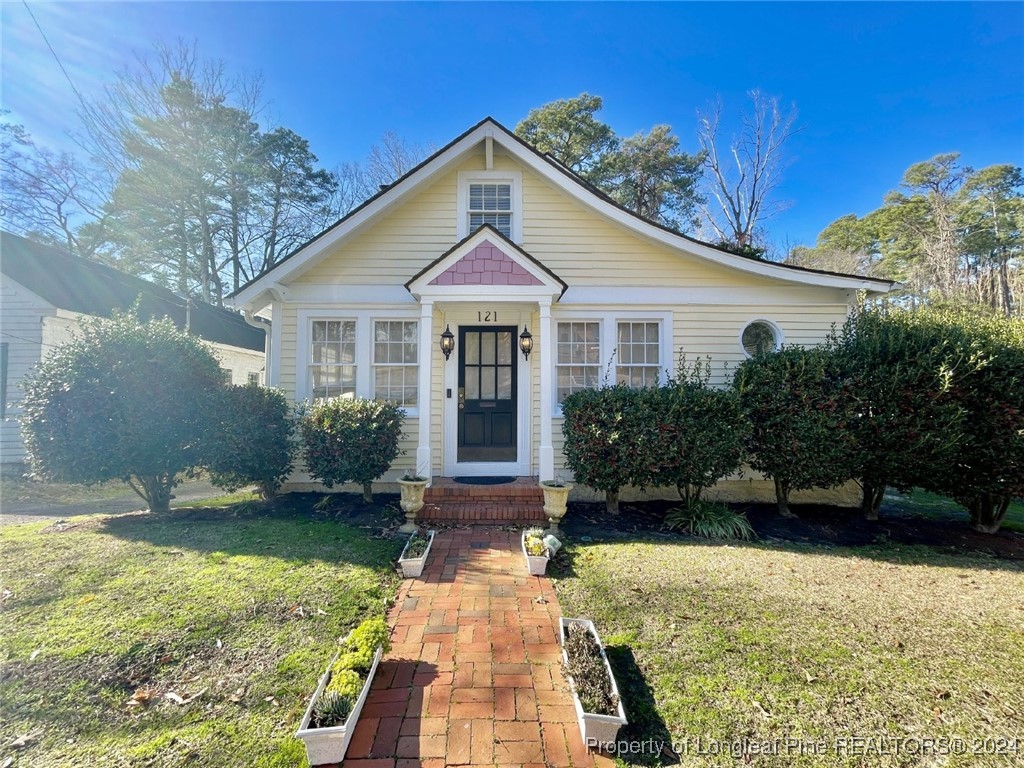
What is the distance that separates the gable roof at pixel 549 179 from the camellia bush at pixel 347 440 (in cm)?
249

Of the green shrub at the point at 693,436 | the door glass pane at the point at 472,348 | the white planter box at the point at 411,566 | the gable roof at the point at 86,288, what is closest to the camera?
the white planter box at the point at 411,566

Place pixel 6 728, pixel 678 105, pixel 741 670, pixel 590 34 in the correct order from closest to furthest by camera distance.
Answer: pixel 6 728, pixel 741 670, pixel 590 34, pixel 678 105

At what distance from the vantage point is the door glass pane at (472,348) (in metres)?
7.25

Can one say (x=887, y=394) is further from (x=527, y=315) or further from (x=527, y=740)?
(x=527, y=740)

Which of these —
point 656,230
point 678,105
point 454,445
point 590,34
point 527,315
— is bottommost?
point 454,445

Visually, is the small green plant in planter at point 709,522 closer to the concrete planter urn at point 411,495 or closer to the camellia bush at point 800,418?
the camellia bush at point 800,418

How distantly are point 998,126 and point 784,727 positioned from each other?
18.9m

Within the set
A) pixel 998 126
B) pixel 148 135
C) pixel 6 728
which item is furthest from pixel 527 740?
pixel 148 135

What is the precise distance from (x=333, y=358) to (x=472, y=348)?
243cm

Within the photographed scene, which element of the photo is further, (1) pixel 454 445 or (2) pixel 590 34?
(2) pixel 590 34

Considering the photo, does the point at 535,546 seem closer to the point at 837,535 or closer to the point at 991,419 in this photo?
the point at 837,535

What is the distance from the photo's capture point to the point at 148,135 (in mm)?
17188

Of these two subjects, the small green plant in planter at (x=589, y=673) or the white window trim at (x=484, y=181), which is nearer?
the small green plant in planter at (x=589, y=673)

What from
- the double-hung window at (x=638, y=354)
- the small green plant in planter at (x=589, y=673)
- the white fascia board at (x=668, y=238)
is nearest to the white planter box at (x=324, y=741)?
the small green plant in planter at (x=589, y=673)
